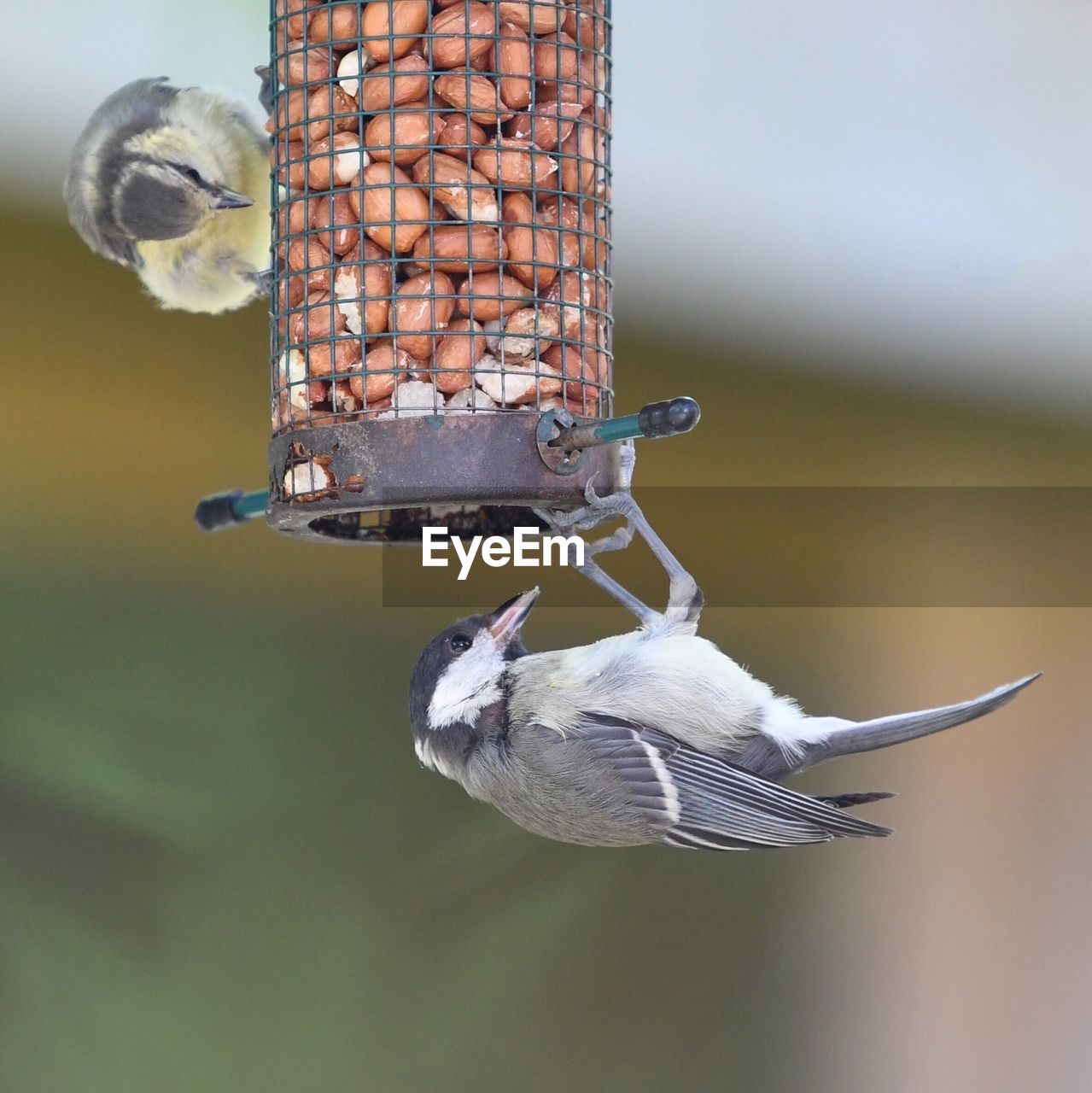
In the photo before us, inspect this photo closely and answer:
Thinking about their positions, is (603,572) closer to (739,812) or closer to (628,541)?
(628,541)

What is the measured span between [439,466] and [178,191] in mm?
1238

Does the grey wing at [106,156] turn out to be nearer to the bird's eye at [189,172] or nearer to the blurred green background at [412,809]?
the bird's eye at [189,172]

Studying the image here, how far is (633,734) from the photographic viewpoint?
196cm

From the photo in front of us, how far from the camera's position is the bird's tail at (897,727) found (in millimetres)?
1891

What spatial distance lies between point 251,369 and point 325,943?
1360 mm

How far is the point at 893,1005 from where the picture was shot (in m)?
3.77

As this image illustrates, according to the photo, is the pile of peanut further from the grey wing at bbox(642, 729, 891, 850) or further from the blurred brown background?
the blurred brown background

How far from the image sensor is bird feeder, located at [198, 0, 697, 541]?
174cm

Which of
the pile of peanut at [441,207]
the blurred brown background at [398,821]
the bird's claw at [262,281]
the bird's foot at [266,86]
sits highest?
the bird's foot at [266,86]

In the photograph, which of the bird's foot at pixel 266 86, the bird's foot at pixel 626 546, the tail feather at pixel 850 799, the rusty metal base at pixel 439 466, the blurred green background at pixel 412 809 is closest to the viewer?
the rusty metal base at pixel 439 466

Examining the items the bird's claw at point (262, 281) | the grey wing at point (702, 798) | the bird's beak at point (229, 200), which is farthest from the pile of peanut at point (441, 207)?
the bird's claw at point (262, 281)

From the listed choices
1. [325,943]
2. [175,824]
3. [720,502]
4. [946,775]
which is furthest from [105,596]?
[946,775]

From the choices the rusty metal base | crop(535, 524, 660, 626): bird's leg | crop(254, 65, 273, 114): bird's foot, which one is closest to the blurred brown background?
crop(254, 65, 273, 114): bird's foot

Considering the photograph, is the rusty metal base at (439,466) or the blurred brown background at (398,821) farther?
the blurred brown background at (398,821)
